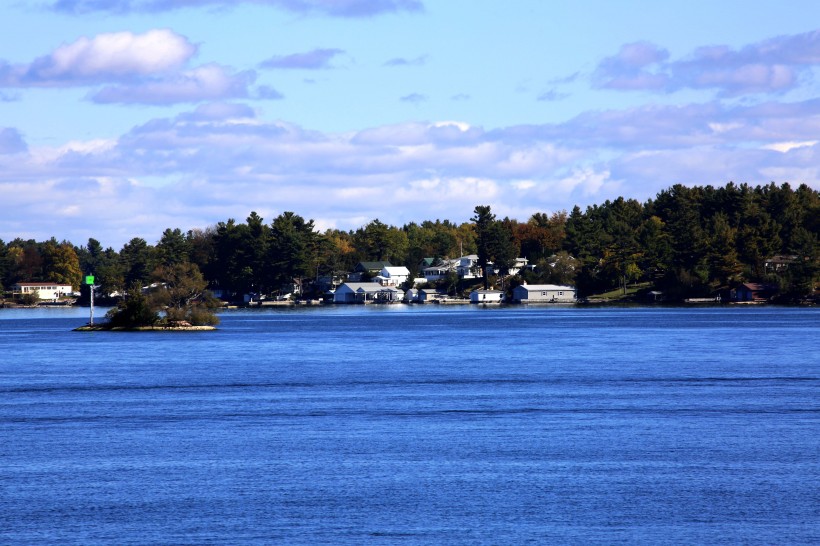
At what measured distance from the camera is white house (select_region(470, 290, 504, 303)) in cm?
19550

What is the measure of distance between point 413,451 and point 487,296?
166433 mm

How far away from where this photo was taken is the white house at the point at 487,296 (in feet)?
641

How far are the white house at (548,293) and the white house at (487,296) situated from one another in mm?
7618

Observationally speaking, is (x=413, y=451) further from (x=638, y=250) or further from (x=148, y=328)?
(x=638, y=250)

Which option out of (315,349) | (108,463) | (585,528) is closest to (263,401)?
(108,463)

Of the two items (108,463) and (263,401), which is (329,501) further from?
(263,401)

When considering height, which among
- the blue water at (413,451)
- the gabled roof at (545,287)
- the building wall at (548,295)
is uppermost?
the gabled roof at (545,287)

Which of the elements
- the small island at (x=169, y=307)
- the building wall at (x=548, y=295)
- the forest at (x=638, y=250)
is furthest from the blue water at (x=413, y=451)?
the building wall at (x=548, y=295)

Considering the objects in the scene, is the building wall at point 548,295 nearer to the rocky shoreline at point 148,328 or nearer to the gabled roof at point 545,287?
the gabled roof at point 545,287

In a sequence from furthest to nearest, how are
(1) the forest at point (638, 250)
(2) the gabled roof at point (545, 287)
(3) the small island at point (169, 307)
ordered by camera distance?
1. (2) the gabled roof at point (545, 287)
2. (1) the forest at point (638, 250)
3. (3) the small island at point (169, 307)

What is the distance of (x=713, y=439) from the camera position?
31.5 metres

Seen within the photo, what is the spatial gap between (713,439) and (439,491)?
1058cm

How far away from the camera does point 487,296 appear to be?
195625 mm

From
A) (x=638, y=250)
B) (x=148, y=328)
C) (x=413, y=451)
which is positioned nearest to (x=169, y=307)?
(x=148, y=328)
